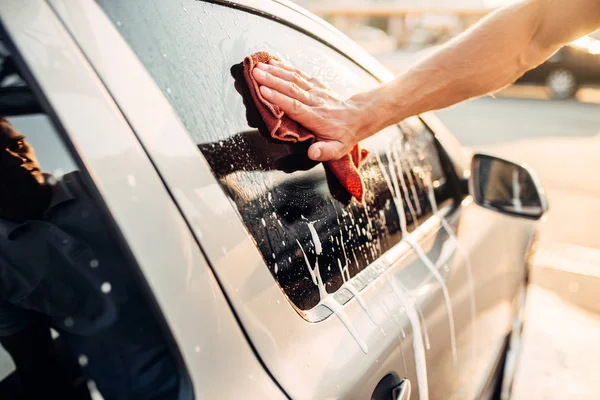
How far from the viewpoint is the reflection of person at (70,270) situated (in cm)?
94

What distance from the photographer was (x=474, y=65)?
1749mm

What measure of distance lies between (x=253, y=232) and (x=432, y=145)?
1226mm

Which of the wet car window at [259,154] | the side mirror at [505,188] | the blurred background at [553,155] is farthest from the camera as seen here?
the blurred background at [553,155]

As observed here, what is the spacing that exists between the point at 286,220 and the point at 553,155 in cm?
701

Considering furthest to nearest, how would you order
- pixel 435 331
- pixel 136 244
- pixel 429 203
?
1. pixel 429 203
2. pixel 435 331
3. pixel 136 244

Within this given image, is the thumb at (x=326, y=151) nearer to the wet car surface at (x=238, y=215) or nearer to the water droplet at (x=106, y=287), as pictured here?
the wet car surface at (x=238, y=215)

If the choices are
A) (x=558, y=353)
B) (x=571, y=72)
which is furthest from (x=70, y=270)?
(x=571, y=72)

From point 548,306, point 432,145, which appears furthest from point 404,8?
point 432,145

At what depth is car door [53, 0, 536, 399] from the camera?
3.01 feet

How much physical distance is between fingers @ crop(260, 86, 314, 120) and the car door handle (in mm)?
661

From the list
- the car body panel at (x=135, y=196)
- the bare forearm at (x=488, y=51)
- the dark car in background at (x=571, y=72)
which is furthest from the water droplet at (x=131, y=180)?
the dark car in background at (x=571, y=72)

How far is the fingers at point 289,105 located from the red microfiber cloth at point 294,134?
0.04 ft

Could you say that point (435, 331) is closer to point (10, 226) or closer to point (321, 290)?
point (321, 290)

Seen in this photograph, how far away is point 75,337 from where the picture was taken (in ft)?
3.58
